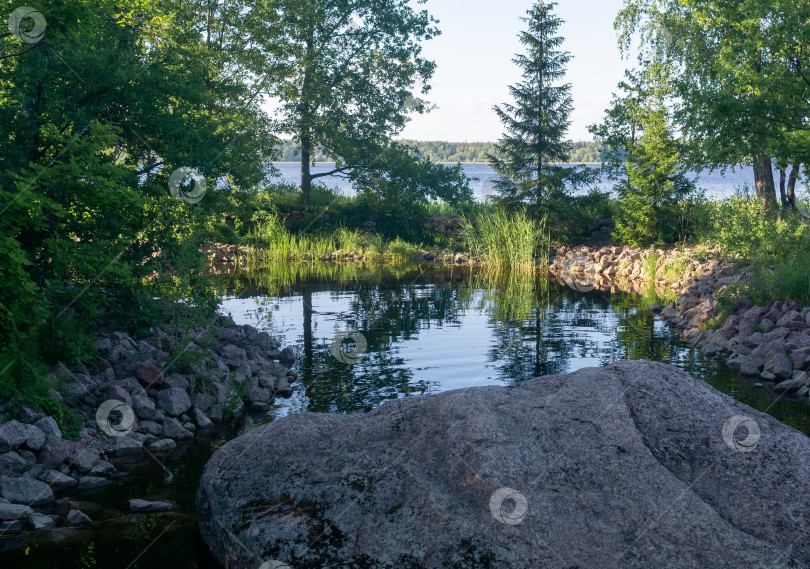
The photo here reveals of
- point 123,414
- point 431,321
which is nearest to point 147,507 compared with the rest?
point 123,414

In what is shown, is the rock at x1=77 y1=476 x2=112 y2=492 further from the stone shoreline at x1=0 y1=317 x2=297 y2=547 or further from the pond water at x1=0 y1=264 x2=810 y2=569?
the pond water at x1=0 y1=264 x2=810 y2=569

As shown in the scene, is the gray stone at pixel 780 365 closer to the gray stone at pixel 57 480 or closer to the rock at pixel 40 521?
the gray stone at pixel 57 480

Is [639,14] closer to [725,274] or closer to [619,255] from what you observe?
[619,255]

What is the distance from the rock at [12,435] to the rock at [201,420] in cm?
214

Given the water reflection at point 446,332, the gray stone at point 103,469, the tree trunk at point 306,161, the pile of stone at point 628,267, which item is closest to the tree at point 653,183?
the pile of stone at point 628,267

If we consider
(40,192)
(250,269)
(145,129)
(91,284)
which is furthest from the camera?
(250,269)

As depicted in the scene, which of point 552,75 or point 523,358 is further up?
point 552,75

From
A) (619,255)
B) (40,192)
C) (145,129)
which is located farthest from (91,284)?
(619,255)

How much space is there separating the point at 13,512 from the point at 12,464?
30.2 inches

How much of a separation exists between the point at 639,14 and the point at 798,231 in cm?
1680

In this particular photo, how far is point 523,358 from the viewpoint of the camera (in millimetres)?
11648

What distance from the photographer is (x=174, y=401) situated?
27.5 feet

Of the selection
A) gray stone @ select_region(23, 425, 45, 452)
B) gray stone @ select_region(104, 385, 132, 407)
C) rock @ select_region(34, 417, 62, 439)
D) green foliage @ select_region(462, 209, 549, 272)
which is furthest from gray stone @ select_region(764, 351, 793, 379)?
green foliage @ select_region(462, 209, 549, 272)

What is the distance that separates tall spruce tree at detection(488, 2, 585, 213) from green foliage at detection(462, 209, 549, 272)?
3.31ft
